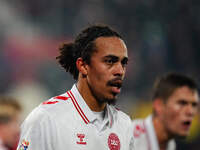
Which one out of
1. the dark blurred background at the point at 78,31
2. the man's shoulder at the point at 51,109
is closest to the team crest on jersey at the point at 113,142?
the man's shoulder at the point at 51,109

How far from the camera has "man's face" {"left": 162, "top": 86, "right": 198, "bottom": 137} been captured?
460 centimetres

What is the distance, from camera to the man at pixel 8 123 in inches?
172

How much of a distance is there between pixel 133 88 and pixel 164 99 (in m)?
4.88

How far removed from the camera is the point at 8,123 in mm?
4395

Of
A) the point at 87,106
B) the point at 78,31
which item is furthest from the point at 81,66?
the point at 78,31

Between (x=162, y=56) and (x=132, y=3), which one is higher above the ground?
(x=132, y=3)

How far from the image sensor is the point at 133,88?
9.64 m

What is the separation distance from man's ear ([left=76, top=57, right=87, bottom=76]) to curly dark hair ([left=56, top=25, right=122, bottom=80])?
0.03m

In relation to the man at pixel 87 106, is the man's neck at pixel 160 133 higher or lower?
lower

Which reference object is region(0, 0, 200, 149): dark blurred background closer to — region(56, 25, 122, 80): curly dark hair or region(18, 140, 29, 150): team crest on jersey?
region(56, 25, 122, 80): curly dark hair

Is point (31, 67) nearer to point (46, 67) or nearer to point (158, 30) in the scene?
point (46, 67)

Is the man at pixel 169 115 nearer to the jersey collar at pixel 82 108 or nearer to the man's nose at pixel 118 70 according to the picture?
the jersey collar at pixel 82 108

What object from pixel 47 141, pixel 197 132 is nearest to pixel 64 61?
pixel 47 141

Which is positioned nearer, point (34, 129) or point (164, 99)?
point (34, 129)
